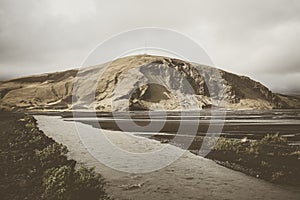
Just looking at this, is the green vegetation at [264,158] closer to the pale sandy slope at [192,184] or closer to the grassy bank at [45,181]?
the pale sandy slope at [192,184]

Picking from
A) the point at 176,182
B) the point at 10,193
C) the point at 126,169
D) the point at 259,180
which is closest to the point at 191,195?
the point at 176,182

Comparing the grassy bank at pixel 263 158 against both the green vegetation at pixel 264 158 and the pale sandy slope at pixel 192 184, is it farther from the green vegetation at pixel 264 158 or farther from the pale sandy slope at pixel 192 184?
the pale sandy slope at pixel 192 184

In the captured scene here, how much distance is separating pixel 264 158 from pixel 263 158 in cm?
8

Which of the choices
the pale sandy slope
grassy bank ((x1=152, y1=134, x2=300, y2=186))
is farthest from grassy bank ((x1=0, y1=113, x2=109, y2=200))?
grassy bank ((x1=152, y1=134, x2=300, y2=186))

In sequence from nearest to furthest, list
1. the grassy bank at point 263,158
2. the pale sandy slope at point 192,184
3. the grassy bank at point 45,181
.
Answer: the grassy bank at point 45,181, the pale sandy slope at point 192,184, the grassy bank at point 263,158

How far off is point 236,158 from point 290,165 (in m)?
4.43

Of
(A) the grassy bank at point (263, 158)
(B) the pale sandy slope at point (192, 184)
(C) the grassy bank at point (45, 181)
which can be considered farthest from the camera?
(A) the grassy bank at point (263, 158)

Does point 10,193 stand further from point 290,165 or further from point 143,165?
point 290,165

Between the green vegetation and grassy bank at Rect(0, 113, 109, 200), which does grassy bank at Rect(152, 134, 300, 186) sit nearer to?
the green vegetation

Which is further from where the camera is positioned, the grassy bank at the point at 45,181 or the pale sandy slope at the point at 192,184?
the pale sandy slope at the point at 192,184

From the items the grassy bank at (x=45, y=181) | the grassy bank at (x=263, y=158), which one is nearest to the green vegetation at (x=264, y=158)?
the grassy bank at (x=263, y=158)

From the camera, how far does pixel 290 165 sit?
64.8 feet

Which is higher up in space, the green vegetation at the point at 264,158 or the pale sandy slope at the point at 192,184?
the green vegetation at the point at 264,158

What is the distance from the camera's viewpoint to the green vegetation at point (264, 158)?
59.2 ft
